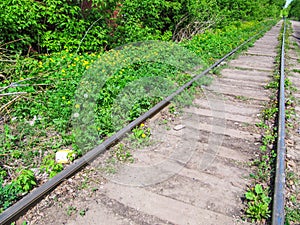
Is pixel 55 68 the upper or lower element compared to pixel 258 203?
upper

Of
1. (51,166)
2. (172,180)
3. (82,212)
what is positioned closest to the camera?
(82,212)

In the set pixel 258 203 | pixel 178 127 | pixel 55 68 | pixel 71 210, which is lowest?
pixel 71 210

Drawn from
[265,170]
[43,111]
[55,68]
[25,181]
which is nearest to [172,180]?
[265,170]

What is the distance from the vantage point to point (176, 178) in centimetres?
294

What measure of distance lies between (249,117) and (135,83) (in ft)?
7.72

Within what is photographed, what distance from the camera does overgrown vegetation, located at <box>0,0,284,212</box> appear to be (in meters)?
3.32

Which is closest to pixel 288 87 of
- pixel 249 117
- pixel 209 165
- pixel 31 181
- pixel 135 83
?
pixel 249 117

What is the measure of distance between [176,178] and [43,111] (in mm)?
2638

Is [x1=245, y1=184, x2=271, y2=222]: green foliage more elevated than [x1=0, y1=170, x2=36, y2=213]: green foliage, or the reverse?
[x1=245, y1=184, x2=271, y2=222]: green foliage

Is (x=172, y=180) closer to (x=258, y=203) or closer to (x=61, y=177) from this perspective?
(x=258, y=203)

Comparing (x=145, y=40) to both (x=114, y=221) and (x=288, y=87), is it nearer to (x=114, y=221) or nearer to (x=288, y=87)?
(x=288, y=87)

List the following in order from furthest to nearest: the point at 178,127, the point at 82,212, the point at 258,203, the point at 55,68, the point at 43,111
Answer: the point at 55,68 < the point at 43,111 < the point at 178,127 < the point at 258,203 < the point at 82,212

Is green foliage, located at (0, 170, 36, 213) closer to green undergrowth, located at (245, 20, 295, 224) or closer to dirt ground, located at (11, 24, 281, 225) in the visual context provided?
dirt ground, located at (11, 24, 281, 225)

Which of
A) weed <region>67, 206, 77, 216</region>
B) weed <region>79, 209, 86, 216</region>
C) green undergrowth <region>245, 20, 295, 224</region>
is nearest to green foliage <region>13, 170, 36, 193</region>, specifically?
weed <region>67, 206, 77, 216</region>
